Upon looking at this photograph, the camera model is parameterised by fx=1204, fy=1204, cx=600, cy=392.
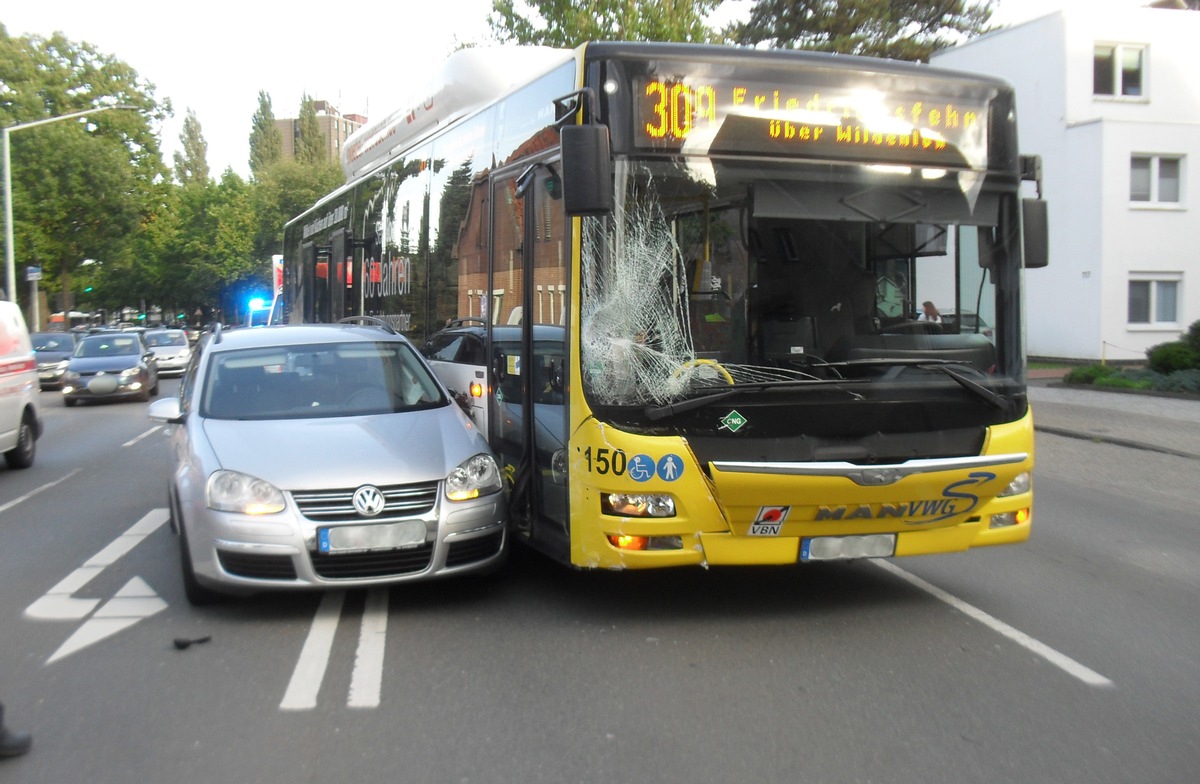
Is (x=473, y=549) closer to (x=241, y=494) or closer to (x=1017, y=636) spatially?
(x=241, y=494)

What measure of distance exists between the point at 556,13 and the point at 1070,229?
14909 mm

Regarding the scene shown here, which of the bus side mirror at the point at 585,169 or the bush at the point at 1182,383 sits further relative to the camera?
the bush at the point at 1182,383

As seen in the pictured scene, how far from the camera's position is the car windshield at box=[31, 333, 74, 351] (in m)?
32.1

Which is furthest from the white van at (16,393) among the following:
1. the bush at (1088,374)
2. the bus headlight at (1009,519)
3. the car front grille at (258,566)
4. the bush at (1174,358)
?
the bush at (1174,358)

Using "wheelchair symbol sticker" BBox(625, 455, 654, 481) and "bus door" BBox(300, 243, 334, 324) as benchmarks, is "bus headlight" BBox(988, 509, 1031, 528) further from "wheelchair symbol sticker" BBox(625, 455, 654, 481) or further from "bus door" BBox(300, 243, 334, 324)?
"bus door" BBox(300, 243, 334, 324)

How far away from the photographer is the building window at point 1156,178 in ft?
106

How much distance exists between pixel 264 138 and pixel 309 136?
43.8ft

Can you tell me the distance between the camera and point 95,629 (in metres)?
6.41

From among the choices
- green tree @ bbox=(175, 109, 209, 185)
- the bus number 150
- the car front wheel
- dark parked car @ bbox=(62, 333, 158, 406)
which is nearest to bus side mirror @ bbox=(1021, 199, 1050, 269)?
the bus number 150

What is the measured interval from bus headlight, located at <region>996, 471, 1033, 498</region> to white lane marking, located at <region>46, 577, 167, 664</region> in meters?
4.77

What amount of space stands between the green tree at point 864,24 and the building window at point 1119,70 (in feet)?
23.7

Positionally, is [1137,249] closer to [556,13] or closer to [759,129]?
[556,13]

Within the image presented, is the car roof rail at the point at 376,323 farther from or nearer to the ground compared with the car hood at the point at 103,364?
farther from the ground

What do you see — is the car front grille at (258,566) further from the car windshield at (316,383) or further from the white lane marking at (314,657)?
the car windshield at (316,383)
